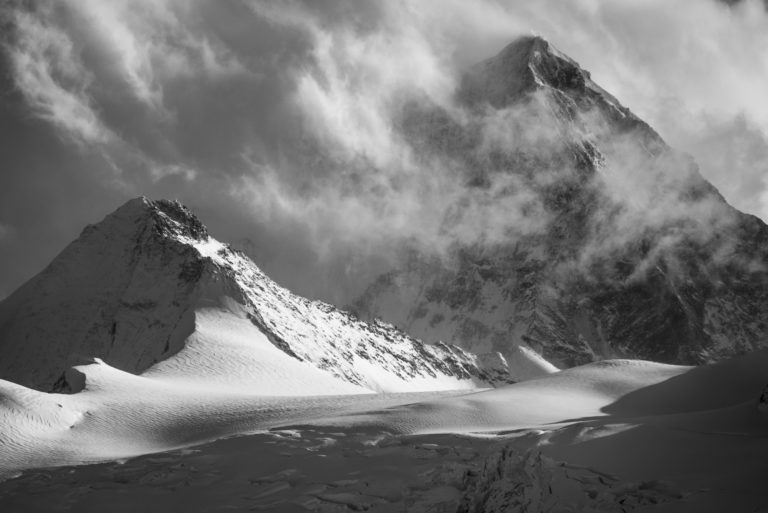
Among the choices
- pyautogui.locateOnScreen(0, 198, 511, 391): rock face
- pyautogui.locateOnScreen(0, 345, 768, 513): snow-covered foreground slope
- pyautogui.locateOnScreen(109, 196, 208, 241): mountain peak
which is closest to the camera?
pyautogui.locateOnScreen(0, 345, 768, 513): snow-covered foreground slope

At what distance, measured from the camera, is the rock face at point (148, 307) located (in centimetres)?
9688

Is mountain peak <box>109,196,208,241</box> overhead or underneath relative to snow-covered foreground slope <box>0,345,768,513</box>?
overhead

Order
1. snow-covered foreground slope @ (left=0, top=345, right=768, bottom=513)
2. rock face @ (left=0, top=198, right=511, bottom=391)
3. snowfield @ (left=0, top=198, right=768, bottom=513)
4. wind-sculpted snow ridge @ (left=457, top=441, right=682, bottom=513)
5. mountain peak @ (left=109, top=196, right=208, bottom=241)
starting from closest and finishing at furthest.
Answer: wind-sculpted snow ridge @ (left=457, top=441, right=682, bottom=513)
snow-covered foreground slope @ (left=0, top=345, right=768, bottom=513)
snowfield @ (left=0, top=198, right=768, bottom=513)
rock face @ (left=0, top=198, right=511, bottom=391)
mountain peak @ (left=109, top=196, right=208, bottom=241)

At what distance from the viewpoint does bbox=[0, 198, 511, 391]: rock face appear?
9688 centimetres

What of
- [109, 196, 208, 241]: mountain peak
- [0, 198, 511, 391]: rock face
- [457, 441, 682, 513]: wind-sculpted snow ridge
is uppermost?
[109, 196, 208, 241]: mountain peak

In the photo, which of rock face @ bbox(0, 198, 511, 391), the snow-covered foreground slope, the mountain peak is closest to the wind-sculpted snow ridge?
the snow-covered foreground slope

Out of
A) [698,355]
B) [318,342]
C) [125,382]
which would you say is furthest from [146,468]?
[698,355]

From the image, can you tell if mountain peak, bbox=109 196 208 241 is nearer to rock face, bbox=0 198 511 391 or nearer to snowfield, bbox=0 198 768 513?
rock face, bbox=0 198 511 391

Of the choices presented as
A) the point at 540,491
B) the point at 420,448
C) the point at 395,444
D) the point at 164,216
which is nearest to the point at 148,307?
the point at 164,216

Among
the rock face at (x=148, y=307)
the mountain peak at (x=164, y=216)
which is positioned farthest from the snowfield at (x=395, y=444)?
the mountain peak at (x=164, y=216)

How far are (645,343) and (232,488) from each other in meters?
178

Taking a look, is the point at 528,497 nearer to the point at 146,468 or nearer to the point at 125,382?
the point at 146,468

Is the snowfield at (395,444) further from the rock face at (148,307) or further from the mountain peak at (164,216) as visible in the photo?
the mountain peak at (164,216)

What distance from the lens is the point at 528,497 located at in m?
19.1
